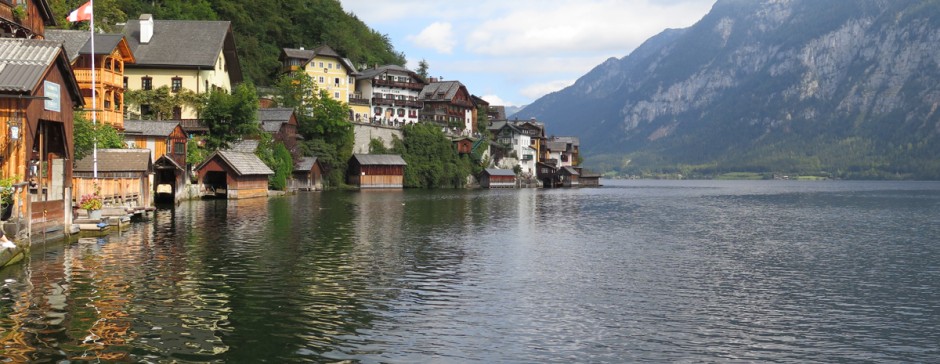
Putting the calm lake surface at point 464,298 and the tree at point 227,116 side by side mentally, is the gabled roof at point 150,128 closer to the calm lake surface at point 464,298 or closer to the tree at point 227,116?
the tree at point 227,116

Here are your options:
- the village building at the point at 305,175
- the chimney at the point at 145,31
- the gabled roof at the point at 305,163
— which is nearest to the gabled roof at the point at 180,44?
the chimney at the point at 145,31

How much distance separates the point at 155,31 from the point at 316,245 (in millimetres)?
67994

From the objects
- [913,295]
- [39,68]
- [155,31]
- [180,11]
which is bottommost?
[913,295]

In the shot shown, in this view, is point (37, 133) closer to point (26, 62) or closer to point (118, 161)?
point (26, 62)

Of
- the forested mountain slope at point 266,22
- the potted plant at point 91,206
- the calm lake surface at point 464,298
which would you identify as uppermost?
the forested mountain slope at point 266,22

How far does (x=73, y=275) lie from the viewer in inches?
1129

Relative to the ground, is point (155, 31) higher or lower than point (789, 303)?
higher

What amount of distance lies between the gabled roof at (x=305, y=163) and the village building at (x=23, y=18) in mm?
61956

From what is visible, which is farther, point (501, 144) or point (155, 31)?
point (501, 144)

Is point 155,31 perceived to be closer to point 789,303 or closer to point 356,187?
point 356,187

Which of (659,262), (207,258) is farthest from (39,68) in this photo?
(659,262)

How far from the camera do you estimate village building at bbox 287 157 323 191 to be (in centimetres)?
11664

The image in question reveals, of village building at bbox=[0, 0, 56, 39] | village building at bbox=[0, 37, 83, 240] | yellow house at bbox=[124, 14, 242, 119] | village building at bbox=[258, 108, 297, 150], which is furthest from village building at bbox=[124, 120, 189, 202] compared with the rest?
village building at bbox=[0, 37, 83, 240]

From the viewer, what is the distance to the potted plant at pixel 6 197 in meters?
31.3
